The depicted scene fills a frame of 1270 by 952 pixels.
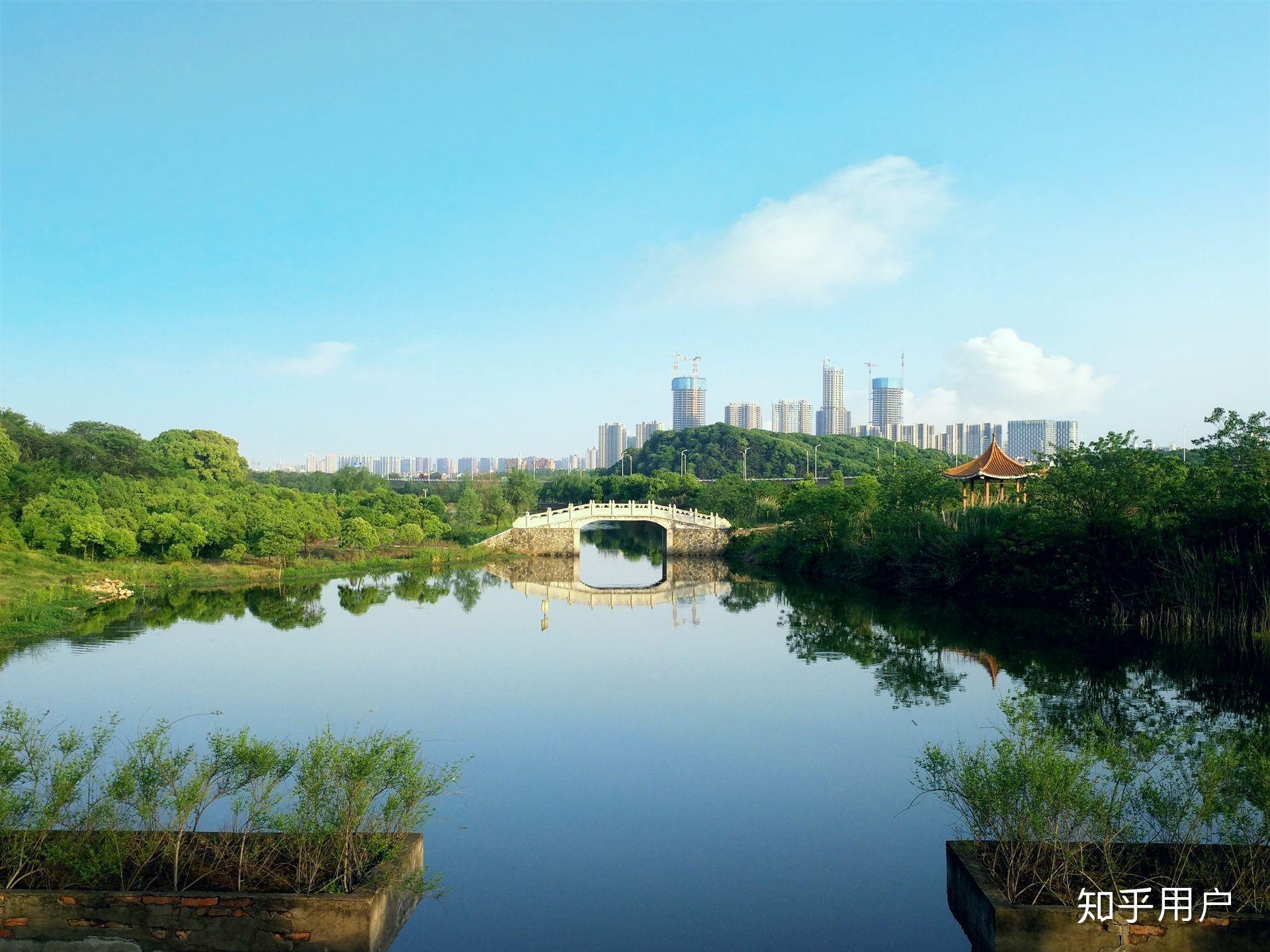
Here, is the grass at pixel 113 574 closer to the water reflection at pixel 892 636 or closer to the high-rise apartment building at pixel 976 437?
Answer: the water reflection at pixel 892 636

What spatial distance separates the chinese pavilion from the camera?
2828cm

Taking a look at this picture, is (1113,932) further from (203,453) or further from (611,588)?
(203,453)

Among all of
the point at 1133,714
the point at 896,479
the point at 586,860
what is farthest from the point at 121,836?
the point at 896,479

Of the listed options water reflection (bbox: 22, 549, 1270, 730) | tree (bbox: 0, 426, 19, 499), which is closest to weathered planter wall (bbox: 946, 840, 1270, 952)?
water reflection (bbox: 22, 549, 1270, 730)

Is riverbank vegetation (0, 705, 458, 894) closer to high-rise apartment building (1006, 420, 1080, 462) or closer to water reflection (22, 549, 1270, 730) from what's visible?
water reflection (22, 549, 1270, 730)

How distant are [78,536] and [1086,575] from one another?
24.0 metres

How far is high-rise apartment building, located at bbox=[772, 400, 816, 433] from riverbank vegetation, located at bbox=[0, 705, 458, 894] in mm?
135097

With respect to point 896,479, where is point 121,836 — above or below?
below

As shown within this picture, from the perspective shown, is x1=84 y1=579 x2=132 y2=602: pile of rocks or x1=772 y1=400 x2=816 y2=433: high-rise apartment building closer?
x1=84 y1=579 x2=132 y2=602: pile of rocks

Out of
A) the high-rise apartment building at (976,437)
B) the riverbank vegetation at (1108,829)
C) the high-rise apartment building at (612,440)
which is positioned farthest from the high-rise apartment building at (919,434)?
the riverbank vegetation at (1108,829)

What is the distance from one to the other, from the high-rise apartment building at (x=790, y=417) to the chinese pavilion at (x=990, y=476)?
4322 inches

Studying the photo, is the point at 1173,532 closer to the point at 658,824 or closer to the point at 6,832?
the point at 658,824

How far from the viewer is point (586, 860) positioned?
25.2 ft

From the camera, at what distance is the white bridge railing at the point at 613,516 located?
126 ft
